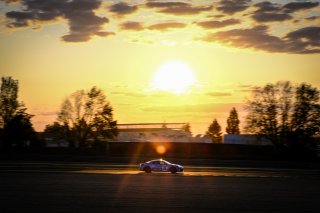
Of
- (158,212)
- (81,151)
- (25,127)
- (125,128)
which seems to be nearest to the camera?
(158,212)

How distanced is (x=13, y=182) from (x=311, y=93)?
7187 cm

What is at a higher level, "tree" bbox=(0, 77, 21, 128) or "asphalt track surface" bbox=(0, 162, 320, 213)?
"tree" bbox=(0, 77, 21, 128)

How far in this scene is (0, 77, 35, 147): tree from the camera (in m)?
76.4

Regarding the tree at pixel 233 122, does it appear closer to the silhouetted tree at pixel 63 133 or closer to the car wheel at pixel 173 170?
the silhouetted tree at pixel 63 133

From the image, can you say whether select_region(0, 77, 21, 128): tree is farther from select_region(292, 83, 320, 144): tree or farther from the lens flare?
select_region(292, 83, 320, 144): tree

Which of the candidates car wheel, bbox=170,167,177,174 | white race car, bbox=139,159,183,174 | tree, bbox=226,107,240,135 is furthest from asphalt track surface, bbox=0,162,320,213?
tree, bbox=226,107,240,135

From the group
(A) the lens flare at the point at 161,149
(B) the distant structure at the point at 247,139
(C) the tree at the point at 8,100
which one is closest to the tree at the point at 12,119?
(C) the tree at the point at 8,100

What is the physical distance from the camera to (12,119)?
7912 cm

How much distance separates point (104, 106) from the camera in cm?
8862

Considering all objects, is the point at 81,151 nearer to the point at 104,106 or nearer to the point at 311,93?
the point at 104,106

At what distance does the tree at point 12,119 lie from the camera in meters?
76.4

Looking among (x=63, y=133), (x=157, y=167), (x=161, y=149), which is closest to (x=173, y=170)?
(x=157, y=167)

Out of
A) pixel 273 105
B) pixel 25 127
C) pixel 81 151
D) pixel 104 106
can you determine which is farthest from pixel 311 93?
pixel 25 127

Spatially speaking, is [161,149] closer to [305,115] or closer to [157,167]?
[305,115]
